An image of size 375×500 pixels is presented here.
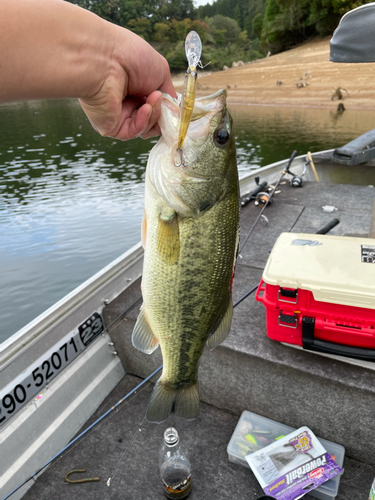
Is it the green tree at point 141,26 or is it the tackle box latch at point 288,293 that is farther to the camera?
the green tree at point 141,26

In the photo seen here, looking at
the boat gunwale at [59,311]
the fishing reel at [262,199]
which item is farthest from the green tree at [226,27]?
the boat gunwale at [59,311]

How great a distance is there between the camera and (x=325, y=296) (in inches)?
83.9

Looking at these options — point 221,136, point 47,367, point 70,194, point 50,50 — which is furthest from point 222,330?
point 70,194

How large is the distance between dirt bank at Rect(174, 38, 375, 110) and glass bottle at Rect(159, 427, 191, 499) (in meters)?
26.6

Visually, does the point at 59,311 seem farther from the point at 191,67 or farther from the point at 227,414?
the point at 191,67

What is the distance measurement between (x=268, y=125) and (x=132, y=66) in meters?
24.9

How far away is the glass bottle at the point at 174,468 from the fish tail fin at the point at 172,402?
0.87 meters

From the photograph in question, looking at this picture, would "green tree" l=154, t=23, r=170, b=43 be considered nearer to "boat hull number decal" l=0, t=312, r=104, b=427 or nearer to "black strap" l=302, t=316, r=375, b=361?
"boat hull number decal" l=0, t=312, r=104, b=427

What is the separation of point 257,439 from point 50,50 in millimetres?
2621

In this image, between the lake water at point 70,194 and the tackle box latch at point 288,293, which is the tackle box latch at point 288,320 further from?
the lake water at point 70,194

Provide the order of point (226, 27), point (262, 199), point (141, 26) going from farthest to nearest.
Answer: point (226, 27) < point (141, 26) < point (262, 199)

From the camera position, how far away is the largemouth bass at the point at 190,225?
4.43 ft

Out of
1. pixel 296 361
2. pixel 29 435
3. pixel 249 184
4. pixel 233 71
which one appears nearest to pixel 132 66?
pixel 296 361

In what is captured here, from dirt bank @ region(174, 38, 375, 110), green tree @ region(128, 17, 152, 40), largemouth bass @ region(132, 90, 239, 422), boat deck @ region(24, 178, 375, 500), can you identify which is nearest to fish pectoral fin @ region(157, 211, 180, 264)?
largemouth bass @ region(132, 90, 239, 422)
